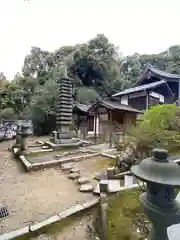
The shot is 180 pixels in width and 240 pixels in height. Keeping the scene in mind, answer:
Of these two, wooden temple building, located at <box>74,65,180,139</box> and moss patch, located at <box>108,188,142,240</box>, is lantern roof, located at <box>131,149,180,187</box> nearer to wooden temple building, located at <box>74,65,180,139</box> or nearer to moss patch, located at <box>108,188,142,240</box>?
moss patch, located at <box>108,188,142,240</box>

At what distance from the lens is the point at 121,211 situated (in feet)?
10.8

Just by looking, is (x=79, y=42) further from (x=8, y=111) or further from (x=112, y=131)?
(x=112, y=131)

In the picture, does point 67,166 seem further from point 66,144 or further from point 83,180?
point 66,144

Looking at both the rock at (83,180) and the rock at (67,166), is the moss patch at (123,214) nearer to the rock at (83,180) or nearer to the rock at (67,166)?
the rock at (83,180)

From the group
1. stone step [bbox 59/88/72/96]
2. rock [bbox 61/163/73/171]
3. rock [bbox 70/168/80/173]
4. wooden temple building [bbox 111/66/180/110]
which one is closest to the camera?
rock [bbox 70/168/80/173]

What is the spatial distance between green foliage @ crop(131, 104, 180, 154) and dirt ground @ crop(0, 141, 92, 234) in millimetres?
2764

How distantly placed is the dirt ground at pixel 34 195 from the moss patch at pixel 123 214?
112 centimetres

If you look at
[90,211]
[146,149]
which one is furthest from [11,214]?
[146,149]

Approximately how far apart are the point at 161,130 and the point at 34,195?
4.45 meters

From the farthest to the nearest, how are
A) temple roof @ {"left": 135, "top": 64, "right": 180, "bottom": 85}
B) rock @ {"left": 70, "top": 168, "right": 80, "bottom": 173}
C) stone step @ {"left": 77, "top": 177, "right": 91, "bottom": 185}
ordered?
1. temple roof @ {"left": 135, "top": 64, "right": 180, "bottom": 85}
2. rock @ {"left": 70, "top": 168, "right": 80, "bottom": 173}
3. stone step @ {"left": 77, "top": 177, "right": 91, "bottom": 185}

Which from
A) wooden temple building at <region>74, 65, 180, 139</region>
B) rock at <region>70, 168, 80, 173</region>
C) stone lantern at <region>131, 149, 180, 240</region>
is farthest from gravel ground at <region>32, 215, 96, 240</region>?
wooden temple building at <region>74, 65, 180, 139</region>

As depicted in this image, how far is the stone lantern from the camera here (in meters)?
1.58

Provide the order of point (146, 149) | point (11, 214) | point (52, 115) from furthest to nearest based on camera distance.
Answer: point (52, 115) → point (146, 149) → point (11, 214)

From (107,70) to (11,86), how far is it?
1177cm
